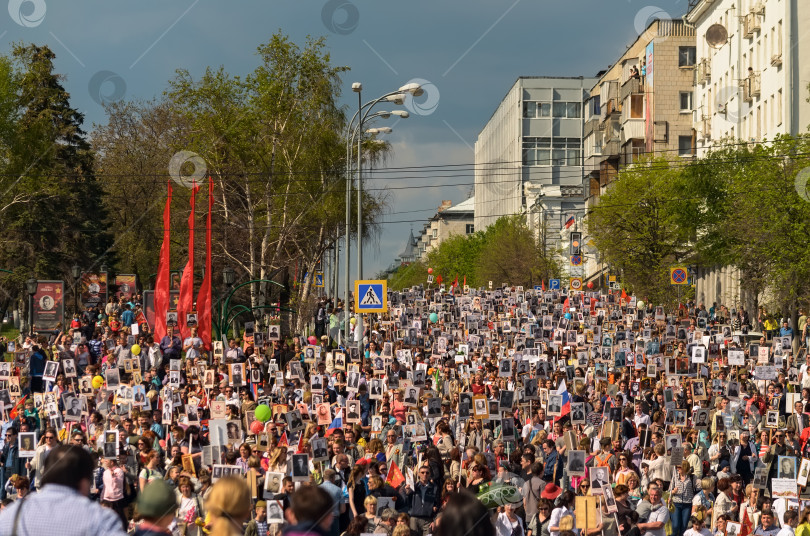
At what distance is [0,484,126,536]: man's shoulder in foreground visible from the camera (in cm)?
582

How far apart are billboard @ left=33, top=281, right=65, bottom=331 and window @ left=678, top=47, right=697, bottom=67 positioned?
51.6 metres

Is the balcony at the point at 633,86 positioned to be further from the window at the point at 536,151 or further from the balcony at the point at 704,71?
the window at the point at 536,151

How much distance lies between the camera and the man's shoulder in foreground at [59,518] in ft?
19.1

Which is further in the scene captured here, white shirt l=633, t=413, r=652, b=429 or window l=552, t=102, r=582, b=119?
window l=552, t=102, r=582, b=119

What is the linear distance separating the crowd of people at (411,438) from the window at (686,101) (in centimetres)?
5151

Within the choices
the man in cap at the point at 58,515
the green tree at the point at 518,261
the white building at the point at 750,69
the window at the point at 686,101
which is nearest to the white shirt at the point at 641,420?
the man in cap at the point at 58,515

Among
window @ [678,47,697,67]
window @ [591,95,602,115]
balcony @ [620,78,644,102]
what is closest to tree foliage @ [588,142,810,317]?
window @ [678,47,697,67]

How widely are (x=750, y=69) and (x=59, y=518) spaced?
56.8 metres

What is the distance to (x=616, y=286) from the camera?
65.1 m

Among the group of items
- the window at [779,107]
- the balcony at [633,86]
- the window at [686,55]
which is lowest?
the window at [779,107]

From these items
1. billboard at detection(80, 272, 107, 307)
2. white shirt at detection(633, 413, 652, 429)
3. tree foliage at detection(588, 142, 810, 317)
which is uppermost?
tree foliage at detection(588, 142, 810, 317)

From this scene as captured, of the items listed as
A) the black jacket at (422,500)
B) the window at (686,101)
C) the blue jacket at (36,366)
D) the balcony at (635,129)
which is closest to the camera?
the black jacket at (422,500)

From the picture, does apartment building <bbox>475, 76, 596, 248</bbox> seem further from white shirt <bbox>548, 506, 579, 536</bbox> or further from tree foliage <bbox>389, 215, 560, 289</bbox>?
white shirt <bbox>548, 506, 579, 536</bbox>

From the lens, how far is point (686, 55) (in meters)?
80.8
